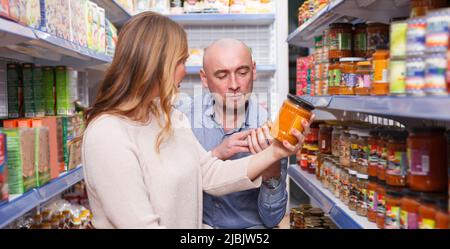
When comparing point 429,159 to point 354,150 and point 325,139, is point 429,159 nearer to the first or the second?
point 354,150

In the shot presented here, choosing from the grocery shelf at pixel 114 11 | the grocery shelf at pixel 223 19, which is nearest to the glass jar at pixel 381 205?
the grocery shelf at pixel 114 11

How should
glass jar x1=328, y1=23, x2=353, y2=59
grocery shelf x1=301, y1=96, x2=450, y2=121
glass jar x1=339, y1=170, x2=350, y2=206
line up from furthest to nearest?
glass jar x1=328, y1=23, x2=353, y2=59
glass jar x1=339, y1=170, x2=350, y2=206
grocery shelf x1=301, y1=96, x2=450, y2=121

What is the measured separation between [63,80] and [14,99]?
0.94ft

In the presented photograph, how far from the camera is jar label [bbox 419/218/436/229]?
1.44 m

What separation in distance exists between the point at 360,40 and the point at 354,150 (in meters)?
0.59

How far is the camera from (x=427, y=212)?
4.82ft

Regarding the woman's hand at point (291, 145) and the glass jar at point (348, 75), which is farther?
the glass jar at point (348, 75)

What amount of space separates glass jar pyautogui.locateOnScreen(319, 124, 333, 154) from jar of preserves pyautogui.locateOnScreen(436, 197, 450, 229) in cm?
164

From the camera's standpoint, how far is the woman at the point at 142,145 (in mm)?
1654

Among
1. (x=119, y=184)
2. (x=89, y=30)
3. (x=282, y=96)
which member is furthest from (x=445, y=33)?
(x=282, y=96)

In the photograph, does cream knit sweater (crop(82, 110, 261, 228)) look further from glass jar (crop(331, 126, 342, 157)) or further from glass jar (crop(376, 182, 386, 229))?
glass jar (crop(331, 126, 342, 157))

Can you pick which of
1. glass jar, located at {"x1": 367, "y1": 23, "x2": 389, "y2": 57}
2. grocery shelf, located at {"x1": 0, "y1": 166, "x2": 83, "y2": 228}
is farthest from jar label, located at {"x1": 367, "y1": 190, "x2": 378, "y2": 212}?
grocery shelf, located at {"x1": 0, "y1": 166, "x2": 83, "y2": 228}

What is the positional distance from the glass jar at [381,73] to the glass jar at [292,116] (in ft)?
0.71

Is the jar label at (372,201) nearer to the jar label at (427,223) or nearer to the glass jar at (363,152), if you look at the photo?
the glass jar at (363,152)
